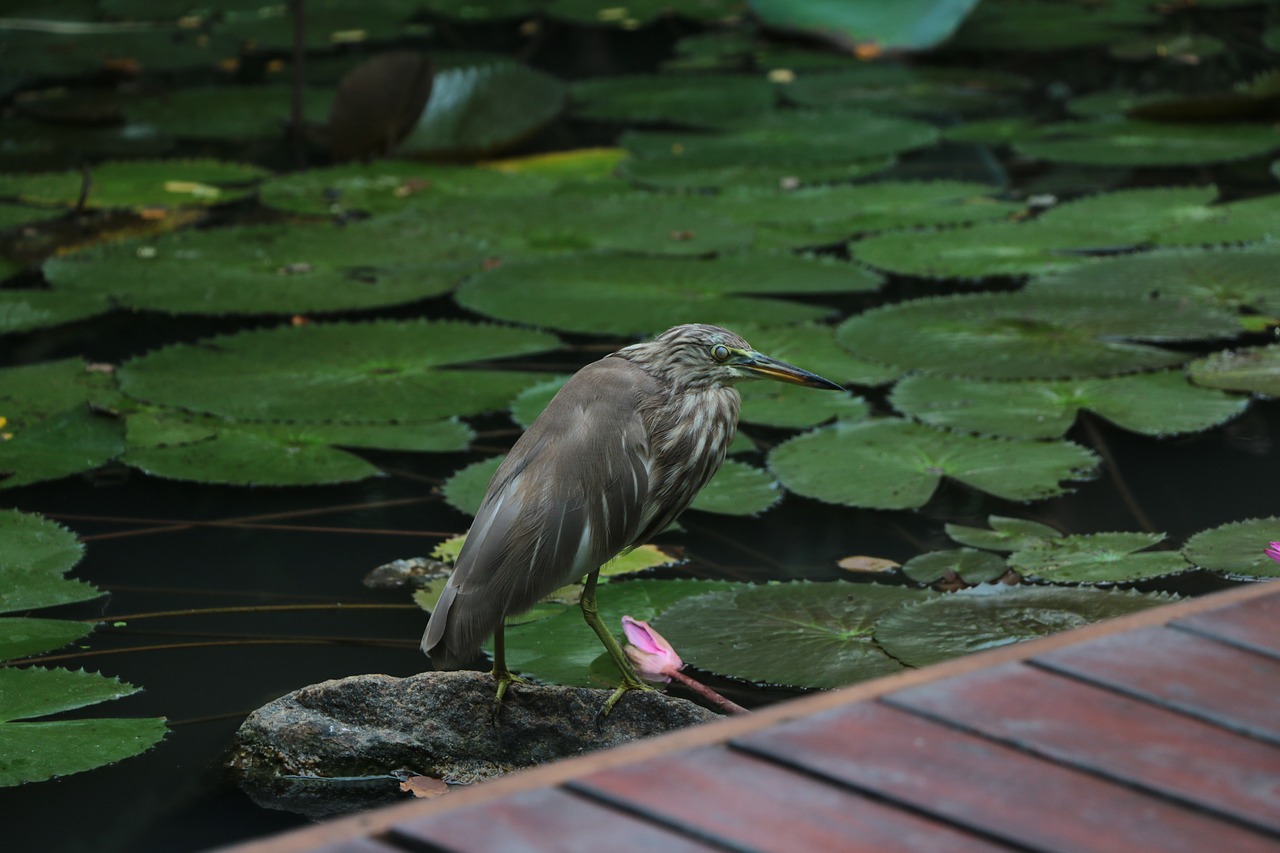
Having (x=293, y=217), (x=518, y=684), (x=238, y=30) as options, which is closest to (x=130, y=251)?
(x=293, y=217)

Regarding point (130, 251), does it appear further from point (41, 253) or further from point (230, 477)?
point (230, 477)

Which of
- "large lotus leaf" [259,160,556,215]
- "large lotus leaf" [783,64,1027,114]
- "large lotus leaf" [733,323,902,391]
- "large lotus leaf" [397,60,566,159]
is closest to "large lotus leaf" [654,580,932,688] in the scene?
"large lotus leaf" [733,323,902,391]

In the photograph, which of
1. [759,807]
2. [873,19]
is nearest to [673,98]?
[873,19]

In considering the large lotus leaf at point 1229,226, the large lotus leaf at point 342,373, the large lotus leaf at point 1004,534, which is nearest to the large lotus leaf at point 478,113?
the large lotus leaf at point 342,373

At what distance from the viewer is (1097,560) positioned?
2.86 metres

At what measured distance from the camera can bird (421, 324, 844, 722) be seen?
224 centimetres

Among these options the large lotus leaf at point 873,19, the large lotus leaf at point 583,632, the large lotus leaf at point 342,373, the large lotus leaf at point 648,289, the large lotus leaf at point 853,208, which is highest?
the large lotus leaf at point 873,19

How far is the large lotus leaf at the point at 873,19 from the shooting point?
808cm

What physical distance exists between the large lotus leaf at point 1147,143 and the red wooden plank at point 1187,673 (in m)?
4.69

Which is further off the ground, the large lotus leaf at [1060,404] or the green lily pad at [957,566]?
the large lotus leaf at [1060,404]

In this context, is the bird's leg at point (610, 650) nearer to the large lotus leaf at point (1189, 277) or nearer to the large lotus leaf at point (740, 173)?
the large lotus leaf at point (1189, 277)

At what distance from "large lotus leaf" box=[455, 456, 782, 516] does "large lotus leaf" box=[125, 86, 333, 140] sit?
13.4 ft

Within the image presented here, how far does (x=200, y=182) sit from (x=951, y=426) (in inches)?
148

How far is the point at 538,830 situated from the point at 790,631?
1.50 meters
